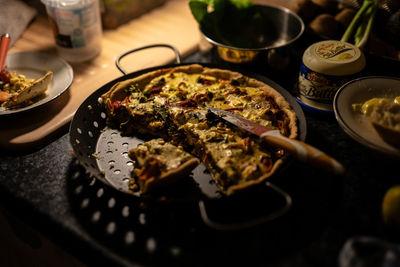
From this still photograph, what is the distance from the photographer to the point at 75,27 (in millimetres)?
2398

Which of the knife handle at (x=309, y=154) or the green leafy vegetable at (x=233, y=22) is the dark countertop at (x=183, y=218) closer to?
the knife handle at (x=309, y=154)

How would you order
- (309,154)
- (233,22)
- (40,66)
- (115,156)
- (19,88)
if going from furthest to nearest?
(233,22), (40,66), (19,88), (115,156), (309,154)

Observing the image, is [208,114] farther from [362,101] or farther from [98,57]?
[98,57]

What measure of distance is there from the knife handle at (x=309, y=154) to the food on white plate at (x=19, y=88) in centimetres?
142

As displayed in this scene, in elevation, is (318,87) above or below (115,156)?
above

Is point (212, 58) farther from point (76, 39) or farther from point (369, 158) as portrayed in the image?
point (369, 158)

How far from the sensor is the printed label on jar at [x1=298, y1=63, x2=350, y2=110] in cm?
193

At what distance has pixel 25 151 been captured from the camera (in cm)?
186

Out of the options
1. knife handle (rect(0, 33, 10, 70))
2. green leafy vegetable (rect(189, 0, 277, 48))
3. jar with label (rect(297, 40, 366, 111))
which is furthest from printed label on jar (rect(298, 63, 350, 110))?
knife handle (rect(0, 33, 10, 70))

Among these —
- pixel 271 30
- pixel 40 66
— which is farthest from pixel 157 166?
pixel 271 30

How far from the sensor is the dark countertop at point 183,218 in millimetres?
1378

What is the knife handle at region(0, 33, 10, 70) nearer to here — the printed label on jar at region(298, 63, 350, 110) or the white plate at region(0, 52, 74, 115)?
the white plate at region(0, 52, 74, 115)

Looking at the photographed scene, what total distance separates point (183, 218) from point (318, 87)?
1099mm

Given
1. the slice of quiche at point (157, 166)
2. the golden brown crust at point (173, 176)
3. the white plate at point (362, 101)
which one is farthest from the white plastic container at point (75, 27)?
the white plate at point (362, 101)
